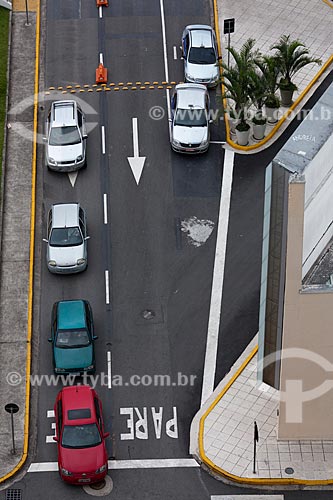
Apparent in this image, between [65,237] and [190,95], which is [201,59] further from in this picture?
[65,237]

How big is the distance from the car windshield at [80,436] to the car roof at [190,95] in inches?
772

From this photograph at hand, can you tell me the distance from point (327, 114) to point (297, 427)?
489 inches

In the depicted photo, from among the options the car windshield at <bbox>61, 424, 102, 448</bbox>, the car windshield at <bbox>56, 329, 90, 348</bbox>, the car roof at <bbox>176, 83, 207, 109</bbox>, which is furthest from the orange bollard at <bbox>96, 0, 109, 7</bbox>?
the car windshield at <bbox>61, 424, 102, 448</bbox>

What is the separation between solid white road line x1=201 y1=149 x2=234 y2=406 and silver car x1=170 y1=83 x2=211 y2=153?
1.58m

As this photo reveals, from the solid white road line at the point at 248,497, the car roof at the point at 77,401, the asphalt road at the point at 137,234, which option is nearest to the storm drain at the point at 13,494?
the asphalt road at the point at 137,234

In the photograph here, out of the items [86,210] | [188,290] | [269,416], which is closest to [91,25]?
[86,210]

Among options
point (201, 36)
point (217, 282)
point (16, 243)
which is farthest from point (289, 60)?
point (16, 243)

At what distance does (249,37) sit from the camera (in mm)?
76688

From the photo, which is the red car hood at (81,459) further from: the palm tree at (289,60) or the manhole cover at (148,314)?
the palm tree at (289,60)

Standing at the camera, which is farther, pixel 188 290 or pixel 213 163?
pixel 213 163

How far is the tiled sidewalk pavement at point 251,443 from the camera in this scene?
187ft

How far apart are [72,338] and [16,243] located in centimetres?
756

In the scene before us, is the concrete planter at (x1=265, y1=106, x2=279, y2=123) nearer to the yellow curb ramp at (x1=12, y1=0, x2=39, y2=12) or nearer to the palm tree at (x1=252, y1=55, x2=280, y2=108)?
the palm tree at (x1=252, y1=55, x2=280, y2=108)

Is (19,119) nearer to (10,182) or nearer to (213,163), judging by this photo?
(10,182)
